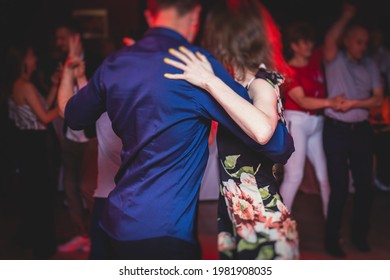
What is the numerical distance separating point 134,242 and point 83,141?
123 cm

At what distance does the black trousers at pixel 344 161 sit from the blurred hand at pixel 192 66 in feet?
4.95

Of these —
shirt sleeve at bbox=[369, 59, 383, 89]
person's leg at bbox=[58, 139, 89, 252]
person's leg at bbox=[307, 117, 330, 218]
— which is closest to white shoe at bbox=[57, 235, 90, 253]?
person's leg at bbox=[58, 139, 89, 252]

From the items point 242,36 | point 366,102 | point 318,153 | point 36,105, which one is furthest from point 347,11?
point 36,105

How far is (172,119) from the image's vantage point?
1075mm

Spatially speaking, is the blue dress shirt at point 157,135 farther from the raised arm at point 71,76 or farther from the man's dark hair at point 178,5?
the raised arm at point 71,76

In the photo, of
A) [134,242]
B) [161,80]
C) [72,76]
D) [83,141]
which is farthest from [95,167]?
[161,80]

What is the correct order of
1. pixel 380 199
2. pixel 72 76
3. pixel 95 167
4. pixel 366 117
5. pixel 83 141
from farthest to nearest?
pixel 380 199 < pixel 366 117 < pixel 83 141 < pixel 95 167 < pixel 72 76

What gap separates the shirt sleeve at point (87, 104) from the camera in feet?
3.77

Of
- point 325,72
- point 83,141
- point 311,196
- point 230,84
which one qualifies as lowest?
point 311,196

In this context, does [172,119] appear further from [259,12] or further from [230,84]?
[259,12]

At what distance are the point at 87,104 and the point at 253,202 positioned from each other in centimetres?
51

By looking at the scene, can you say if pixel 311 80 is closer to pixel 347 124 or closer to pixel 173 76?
pixel 347 124

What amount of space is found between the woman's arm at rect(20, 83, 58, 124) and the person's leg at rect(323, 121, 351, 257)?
1.46 m

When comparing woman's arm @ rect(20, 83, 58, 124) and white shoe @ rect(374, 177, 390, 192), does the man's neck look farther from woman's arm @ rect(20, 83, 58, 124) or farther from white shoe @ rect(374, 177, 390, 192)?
white shoe @ rect(374, 177, 390, 192)
